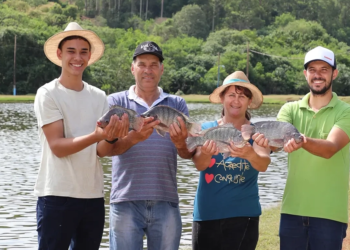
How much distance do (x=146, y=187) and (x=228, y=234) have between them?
0.80 metres

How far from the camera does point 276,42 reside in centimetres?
10819

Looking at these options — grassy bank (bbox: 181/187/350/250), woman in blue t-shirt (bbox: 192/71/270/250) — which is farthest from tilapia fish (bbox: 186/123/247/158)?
grassy bank (bbox: 181/187/350/250)

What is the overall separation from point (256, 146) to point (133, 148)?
41.0 inches

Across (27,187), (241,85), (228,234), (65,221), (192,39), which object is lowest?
(27,187)

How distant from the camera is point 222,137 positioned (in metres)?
4.82

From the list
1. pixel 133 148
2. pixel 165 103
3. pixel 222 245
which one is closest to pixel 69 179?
pixel 133 148

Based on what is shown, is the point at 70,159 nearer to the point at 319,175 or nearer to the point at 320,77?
the point at 319,175

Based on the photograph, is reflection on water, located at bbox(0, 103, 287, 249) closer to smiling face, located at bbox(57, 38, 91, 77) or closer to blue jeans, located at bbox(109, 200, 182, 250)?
blue jeans, located at bbox(109, 200, 182, 250)

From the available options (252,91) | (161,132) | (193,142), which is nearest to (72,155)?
(161,132)

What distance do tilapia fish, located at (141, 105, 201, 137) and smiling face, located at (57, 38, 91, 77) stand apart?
73 cm

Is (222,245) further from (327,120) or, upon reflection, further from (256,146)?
(327,120)

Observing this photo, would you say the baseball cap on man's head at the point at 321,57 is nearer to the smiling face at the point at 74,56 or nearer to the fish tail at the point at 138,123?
the fish tail at the point at 138,123

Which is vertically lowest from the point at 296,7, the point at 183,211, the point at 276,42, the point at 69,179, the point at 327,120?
the point at 183,211

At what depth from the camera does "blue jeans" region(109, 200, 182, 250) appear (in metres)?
4.89
